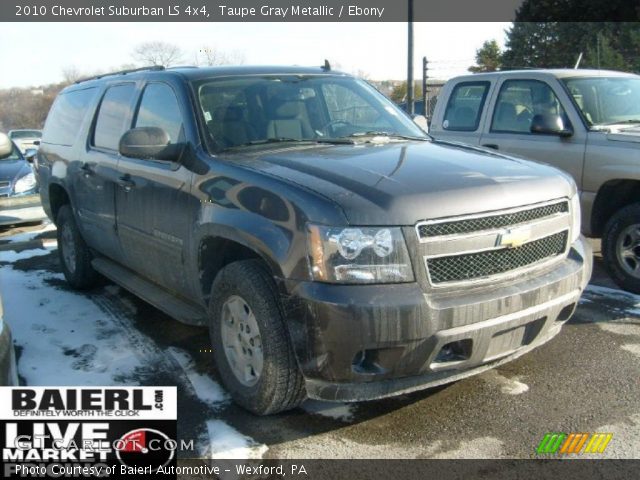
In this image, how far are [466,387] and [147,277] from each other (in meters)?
2.36

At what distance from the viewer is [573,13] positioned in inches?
1100

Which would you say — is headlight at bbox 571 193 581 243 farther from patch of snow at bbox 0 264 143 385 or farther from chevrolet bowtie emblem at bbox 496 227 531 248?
patch of snow at bbox 0 264 143 385

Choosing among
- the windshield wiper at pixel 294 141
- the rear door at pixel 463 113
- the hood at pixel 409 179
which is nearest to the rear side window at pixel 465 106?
the rear door at pixel 463 113

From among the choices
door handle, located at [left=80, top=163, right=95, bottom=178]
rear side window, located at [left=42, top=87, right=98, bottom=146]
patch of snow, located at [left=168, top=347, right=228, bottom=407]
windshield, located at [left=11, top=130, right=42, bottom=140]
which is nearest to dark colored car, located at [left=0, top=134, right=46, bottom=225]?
rear side window, located at [left=42, top=87, right=98, bottom=146]

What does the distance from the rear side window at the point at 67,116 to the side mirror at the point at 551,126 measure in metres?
3.89

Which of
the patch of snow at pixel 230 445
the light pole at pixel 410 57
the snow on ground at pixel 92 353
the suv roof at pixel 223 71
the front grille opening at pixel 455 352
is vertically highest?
the light pole at pixel 410 57

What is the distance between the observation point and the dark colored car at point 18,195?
28.4ft

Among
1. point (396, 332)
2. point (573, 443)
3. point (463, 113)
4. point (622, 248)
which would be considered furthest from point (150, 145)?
point (463, 113)

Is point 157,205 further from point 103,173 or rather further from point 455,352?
point 455,352

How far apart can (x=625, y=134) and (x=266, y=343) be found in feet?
12.6

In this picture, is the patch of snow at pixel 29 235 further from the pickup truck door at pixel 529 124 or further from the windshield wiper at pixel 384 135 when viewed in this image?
the pickup truck door at pixel 529 124

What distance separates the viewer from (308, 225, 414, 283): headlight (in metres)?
2.84

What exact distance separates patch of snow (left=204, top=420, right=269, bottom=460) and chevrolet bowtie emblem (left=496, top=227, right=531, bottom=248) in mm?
1540

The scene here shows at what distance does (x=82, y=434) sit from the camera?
3.12m
